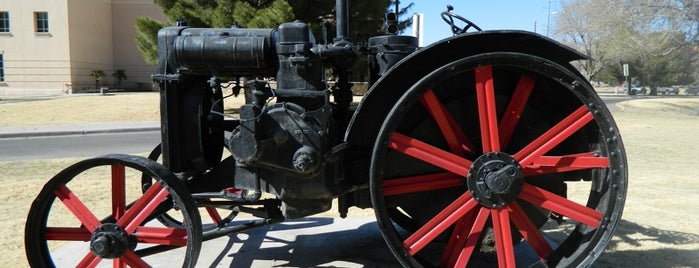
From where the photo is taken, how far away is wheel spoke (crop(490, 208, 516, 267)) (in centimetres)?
289

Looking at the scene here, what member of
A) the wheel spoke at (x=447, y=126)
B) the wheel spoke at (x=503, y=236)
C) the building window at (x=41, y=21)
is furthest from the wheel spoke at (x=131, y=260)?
the building window at (x=41, y=21)

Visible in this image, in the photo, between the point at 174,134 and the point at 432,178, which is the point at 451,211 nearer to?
the point at 432,178

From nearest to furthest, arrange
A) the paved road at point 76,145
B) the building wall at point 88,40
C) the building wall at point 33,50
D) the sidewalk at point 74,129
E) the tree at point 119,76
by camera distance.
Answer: the paved road at point 76,145, the sidewalk at point 74,129, the building wall at point 33,50, the building wall at point 88,40, the tree at point 119,76

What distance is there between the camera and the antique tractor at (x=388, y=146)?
284 cm

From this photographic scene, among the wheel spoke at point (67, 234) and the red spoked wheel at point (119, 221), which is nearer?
the red spoked wheel at point (119, 221)

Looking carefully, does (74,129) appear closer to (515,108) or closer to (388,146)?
(388,146)

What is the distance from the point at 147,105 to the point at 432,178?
22374 mm

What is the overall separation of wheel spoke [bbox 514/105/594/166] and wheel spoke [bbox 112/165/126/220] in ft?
8.00

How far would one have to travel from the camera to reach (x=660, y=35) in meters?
24.3

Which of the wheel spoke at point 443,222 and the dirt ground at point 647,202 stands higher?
the wheel spoke at point 443,222

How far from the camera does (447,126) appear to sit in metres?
2.98

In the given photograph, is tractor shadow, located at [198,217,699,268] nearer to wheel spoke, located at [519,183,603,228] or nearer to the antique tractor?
the antique tractor

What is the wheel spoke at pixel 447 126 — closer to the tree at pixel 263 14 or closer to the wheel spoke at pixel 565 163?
the wheel spoke at pixel 565 163

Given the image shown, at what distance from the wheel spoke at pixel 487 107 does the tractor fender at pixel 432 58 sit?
19 centimetres
